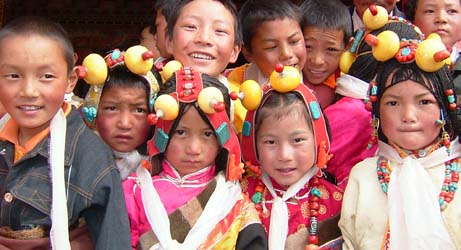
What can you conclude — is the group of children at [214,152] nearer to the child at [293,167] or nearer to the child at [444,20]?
the child at [293,167]

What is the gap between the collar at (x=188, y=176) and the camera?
264 centimetres

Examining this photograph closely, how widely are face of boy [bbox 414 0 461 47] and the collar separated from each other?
5.40 ft

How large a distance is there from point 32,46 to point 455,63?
2.24m

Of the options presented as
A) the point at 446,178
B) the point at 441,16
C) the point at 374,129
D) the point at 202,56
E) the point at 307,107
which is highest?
the point at 441,16

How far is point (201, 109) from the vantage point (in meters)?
2.61

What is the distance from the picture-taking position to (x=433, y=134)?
2.59 metres

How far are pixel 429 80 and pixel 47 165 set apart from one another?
5.35 feet

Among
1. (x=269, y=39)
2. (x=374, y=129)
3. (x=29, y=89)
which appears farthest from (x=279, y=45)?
(x=29, y=89)

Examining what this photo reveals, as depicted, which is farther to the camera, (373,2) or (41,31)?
(373,2)

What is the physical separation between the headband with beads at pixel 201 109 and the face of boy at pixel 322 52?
0.73 m

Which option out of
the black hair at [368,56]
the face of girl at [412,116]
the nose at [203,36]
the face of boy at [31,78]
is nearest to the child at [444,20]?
the black hair at [368,56]

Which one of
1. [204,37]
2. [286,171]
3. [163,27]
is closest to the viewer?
[286,171]

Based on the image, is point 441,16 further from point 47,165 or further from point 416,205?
point 47,165

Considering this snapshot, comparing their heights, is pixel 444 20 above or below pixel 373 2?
below
